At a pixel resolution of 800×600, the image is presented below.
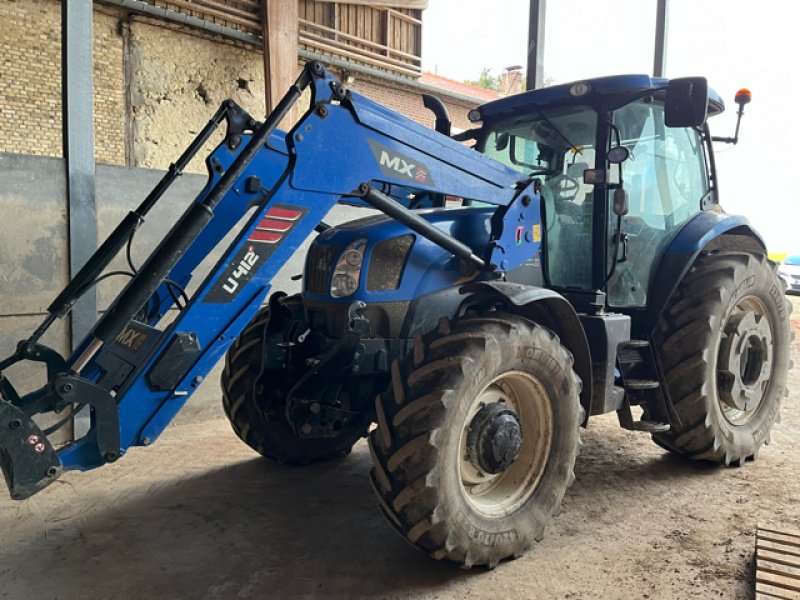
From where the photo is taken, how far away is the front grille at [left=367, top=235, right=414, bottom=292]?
3043mm

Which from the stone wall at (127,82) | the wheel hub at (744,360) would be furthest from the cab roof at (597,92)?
the stone wall at (127,82)

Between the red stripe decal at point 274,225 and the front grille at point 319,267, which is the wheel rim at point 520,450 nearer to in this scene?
the front grille at point 319,267

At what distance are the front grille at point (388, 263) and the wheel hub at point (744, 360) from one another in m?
2.17

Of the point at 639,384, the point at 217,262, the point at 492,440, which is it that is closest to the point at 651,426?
the point at 639,384

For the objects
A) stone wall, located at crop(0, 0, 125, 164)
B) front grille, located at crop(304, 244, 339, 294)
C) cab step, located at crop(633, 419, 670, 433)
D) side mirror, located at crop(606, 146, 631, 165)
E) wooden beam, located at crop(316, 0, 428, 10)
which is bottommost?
cab step, located at crop(633, 419, 670, 433)

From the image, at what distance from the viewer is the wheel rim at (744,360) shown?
3.99 m

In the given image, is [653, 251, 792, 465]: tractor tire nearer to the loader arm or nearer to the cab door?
the cab door

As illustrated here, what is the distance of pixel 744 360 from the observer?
418cm

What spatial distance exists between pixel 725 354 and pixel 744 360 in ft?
0.95

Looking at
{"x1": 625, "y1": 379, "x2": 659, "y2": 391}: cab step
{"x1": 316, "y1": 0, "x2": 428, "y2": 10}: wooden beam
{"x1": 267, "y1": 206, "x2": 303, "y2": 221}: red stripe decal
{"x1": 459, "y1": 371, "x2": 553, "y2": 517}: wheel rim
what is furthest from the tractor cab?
{"x1": 316, "y1": 0, "x2": 428, "y2": 10}: wooden beam

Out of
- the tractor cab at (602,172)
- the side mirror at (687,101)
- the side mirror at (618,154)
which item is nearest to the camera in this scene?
the side mirror at (687,101)

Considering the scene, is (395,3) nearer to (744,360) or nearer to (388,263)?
(744,360)

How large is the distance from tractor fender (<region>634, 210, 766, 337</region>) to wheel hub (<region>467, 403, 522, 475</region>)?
1.48 metres

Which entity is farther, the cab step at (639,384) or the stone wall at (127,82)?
the stone wall at (127,82)
